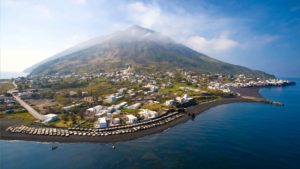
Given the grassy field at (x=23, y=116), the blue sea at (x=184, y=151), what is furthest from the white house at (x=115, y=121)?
the grassy field at (x=23, y=116)

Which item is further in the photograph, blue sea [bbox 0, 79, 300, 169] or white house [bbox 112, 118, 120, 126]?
white house [bbox 112, 118, 120, 126]

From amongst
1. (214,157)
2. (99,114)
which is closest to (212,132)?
(214,157)

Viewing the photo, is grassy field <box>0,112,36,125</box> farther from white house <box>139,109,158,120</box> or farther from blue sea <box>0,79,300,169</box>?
white house <box>139,109,158,120</box>

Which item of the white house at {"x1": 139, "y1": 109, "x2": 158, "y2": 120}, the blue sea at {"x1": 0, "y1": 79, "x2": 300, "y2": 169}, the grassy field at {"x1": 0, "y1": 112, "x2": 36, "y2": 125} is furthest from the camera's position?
the white house at {"x1": 139, "y1": 109, "x2": 158, "y2": 120}

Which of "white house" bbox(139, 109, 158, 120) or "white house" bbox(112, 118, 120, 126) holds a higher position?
"white house" bbox(139, 109, 158, 120)

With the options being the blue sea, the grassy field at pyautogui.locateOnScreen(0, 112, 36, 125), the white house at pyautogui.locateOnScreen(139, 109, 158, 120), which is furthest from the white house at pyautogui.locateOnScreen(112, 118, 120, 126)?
the grassy field at pyautogui.locateOnScreen(0, 112, 36, 125)

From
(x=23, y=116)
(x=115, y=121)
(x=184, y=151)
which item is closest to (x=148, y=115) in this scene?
(x=115, y=121)

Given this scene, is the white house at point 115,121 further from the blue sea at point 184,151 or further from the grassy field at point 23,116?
the grassy field at point 23,116

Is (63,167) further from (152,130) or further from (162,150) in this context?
(152,130)

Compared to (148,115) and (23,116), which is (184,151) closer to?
(148,115)
